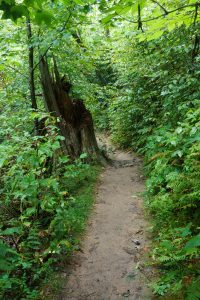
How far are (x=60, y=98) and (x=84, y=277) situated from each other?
655 cm

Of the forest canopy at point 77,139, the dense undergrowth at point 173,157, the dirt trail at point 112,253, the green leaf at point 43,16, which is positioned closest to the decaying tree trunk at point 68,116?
the forest canopy at point 77,139

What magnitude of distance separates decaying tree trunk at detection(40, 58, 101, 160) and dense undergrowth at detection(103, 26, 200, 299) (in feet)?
7.33

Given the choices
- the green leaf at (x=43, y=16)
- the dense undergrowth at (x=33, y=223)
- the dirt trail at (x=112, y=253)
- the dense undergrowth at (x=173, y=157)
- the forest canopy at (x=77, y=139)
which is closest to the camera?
the green leaf at (x=43, y=16)

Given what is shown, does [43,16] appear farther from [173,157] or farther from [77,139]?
[77,139]

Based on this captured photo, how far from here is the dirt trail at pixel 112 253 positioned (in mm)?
3945

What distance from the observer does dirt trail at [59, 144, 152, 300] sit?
395cm

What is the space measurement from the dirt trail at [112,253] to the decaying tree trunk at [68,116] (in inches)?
95.3

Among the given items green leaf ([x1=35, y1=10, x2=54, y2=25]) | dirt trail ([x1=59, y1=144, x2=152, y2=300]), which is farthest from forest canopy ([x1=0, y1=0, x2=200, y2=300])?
dirt trail ([x1=59, y1=144, x2=152, y2=300])

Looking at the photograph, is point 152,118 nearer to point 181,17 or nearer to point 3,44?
point 3,44

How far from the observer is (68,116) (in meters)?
9.85

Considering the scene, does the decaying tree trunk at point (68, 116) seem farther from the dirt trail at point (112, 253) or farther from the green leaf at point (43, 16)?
the green leaf at point (43, 16)

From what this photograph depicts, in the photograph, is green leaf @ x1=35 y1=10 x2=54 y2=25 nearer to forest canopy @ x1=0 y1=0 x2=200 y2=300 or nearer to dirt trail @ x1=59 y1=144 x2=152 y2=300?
forest canopy @ x1=0 y1=0 x2=200 y2=300

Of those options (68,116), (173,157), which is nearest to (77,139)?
(68,116)

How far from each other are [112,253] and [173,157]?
266 cm
